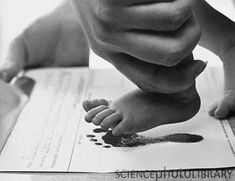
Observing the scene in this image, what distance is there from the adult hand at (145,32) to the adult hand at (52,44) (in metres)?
0.29

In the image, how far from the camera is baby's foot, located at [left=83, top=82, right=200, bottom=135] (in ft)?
1.55

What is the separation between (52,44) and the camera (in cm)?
74

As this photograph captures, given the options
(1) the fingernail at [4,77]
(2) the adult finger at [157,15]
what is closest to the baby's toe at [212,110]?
(2) the adult finger at [157,15]

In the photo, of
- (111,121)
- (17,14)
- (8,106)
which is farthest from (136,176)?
(17,14)

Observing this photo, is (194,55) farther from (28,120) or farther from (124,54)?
(28,120)

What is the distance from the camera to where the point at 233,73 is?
1.75 ft

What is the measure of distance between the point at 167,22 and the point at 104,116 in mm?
112

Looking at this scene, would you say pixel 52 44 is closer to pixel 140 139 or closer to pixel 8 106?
pixel 8 106

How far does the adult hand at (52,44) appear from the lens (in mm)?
729

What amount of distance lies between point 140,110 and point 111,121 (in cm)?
3

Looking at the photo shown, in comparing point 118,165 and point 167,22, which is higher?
point 167,22

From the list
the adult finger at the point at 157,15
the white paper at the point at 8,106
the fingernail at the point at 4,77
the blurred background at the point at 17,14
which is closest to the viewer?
the adult finger at the point at 157,15

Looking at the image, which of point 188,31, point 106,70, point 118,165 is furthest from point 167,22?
point 106,70

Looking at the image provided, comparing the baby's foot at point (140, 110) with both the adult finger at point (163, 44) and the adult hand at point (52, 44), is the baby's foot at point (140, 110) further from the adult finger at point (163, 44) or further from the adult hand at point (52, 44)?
the adult hand at point (52, 44)
